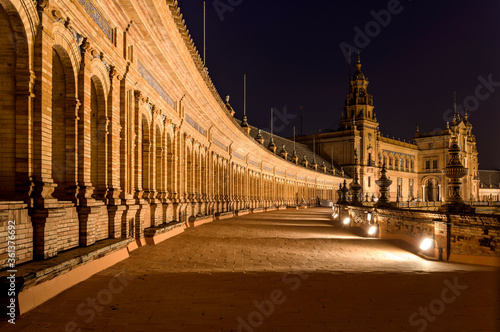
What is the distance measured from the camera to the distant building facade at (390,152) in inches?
3356

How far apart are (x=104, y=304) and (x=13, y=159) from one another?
269 centimetres

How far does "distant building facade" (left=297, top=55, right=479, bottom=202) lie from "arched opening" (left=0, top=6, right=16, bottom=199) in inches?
2961

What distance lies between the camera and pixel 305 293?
21.1 feet

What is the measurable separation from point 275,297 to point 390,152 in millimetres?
92397

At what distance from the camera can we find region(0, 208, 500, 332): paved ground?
502 cm

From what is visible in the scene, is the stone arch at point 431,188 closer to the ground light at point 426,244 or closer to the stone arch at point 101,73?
the ground light at point 426,244

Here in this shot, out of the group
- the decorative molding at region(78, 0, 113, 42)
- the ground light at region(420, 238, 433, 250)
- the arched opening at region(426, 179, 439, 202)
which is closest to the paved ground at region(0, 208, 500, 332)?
the ground light at region(420, 238, 433, 250)

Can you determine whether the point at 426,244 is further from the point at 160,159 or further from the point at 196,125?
the point at 196,125

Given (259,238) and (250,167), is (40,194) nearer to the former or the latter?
(259,238)

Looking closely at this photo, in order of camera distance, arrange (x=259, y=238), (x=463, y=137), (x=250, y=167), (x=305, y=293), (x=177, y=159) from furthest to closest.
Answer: (x=463, y=137)
(x=250, y=167)
(x=177, y=159)
(x=259, y=238)
(x=305, y=293)

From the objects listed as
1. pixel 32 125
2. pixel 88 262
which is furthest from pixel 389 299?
pixel 32 125

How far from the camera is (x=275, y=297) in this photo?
20.1ft

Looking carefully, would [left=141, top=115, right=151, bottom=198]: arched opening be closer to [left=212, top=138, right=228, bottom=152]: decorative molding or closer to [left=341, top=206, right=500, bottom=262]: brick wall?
[left=341, top=206, right=500, bottom=262]: brick wall

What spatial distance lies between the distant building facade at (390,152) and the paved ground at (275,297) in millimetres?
71564
